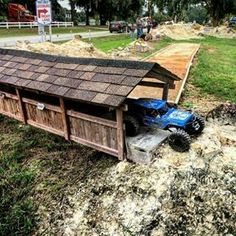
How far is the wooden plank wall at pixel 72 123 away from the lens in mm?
7277

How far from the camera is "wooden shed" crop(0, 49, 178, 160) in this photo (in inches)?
270

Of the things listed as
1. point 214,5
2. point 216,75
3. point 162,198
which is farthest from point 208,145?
point 214,5

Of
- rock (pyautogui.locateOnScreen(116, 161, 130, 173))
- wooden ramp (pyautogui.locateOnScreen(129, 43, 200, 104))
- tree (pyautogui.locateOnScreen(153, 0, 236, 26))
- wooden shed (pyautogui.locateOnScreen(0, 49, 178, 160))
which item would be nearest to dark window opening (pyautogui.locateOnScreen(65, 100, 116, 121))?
wooden shed (pyautogui.locateOnScreen(0, 49, 178, 160))

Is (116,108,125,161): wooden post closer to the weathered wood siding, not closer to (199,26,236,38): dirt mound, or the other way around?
the weathered wood siding

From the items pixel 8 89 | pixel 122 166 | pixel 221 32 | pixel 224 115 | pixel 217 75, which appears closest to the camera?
pixel 122 166

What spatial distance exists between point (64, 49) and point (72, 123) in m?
11.5

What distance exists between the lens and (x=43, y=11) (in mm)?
18328

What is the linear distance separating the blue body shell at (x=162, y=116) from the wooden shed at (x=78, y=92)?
0.69 metres

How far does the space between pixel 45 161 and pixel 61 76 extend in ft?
7.93

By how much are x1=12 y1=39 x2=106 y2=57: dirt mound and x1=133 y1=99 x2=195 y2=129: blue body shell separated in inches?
432

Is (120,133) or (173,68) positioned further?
(173,68)

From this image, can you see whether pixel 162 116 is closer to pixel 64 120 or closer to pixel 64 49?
pixel 64 120

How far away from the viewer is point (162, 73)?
25.1 feet

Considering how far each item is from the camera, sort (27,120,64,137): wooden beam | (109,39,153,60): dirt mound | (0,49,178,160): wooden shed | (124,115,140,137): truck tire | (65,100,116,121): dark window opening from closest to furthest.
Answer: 1. (0,49,178,160): wooden shed
2. (124,115,140,137): truck tire
3. (65,100,116,121): dark window opening
4. (27,120,64,137): wooden beam
5. (109,39,153,60): dirt mound
